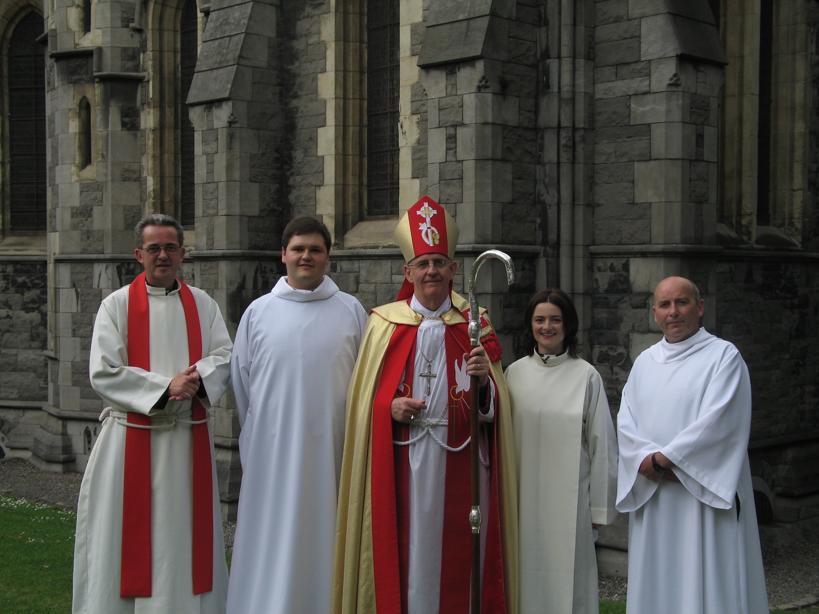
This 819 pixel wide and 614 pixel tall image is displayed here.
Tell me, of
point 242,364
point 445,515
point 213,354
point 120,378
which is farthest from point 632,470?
point 120,378

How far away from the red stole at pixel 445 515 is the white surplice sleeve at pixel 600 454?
1.61 feet

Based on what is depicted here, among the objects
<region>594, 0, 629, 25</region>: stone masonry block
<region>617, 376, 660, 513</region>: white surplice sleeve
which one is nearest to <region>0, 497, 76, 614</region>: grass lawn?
<region>617, 376, 660, 513</region>: white surplice sleeve

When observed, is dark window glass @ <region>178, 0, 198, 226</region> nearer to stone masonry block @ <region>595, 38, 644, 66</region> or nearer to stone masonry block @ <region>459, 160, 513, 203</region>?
stone masonry block @ <region>459, 160, 513, 203</region>

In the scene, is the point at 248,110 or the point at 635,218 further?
the point at 248,110

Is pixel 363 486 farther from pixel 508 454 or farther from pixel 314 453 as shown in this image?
pixel 508 454

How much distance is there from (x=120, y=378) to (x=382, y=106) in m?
7.31

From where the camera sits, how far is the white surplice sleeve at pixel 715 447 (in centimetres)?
550

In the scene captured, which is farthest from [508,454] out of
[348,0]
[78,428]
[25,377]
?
[25,377]

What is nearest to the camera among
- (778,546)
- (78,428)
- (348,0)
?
(778,546)

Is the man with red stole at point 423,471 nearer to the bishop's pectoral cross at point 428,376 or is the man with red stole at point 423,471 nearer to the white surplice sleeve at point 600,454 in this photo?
the bishop's pectoral cross at point 428,376

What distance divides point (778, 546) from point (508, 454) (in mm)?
7050

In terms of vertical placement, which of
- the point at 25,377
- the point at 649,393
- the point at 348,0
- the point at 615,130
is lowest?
the point at 25,377

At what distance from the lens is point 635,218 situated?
10.4 m

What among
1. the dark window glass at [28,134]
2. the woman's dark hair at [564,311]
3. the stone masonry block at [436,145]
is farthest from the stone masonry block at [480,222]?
the dark window glass at [28,134]
